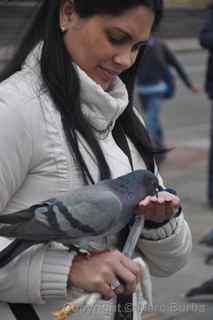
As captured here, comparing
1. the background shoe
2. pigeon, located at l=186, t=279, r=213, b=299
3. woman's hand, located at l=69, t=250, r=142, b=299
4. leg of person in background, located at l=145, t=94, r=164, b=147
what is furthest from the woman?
leg of person in background, located at l=145, t=94, r=164, b=147

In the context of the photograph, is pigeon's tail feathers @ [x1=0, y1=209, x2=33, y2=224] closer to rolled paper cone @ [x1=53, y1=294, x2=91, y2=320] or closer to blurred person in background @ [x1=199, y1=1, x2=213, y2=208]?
rolled paper cone @ [x1=53, y1=294, x2=91, y2=320]

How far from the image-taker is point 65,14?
79.6 inches

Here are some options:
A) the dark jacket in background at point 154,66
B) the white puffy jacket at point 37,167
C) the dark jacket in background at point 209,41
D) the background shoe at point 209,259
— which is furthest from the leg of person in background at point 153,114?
the white puffy jacket at point 37,167

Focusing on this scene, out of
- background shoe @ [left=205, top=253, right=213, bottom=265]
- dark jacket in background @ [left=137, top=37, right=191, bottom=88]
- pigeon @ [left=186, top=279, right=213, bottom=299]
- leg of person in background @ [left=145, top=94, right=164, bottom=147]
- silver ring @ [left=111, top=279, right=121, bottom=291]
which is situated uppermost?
silver ring @ [left=111, top=279, right=121, bottom=291]

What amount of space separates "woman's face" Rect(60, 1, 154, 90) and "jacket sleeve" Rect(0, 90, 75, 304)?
22 centimetres

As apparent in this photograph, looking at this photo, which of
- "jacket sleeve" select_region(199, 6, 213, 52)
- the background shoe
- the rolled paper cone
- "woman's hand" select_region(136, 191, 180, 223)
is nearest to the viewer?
the rolled paper cone

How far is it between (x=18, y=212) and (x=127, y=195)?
28cm

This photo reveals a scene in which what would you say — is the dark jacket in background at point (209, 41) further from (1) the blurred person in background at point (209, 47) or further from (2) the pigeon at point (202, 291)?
(2) the pigeon at point (202, 291)

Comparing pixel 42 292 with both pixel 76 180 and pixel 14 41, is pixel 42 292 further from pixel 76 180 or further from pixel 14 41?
pixel 14 41

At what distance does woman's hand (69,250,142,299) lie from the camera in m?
1.79

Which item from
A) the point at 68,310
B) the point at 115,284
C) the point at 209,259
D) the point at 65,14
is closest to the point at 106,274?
the point at 115,284

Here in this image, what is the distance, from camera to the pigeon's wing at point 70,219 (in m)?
1.76

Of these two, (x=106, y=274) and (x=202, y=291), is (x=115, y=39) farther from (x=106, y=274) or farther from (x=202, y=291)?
(x=202, y=291)

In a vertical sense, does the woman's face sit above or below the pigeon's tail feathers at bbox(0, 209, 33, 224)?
above
